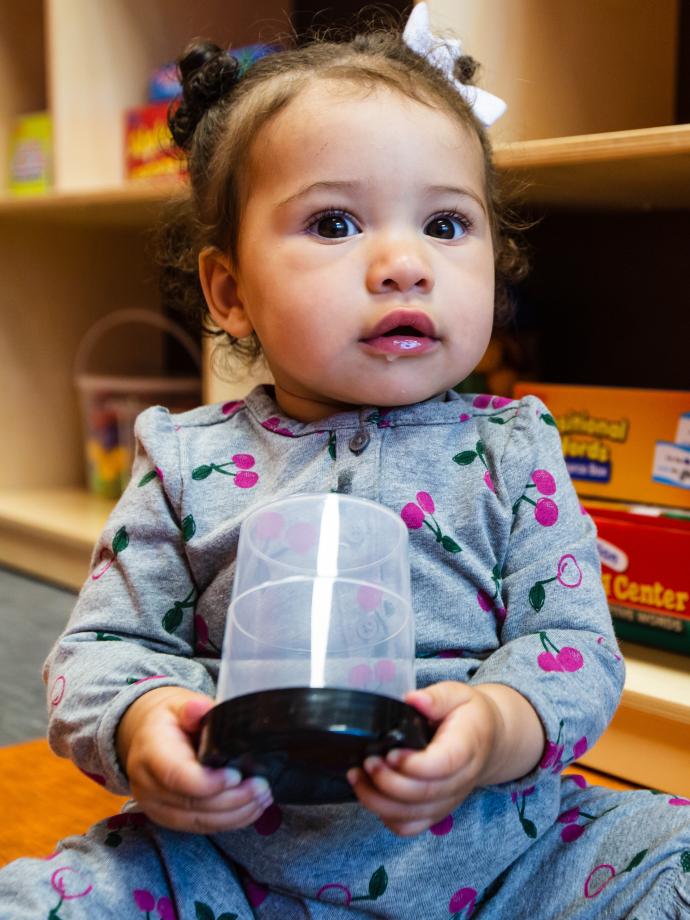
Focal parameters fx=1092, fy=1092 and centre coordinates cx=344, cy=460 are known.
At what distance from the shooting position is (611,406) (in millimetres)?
1136

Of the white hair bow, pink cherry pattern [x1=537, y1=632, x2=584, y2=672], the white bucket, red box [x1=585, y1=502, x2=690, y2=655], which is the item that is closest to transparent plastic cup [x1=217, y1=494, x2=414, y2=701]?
pink cherry pattern [x1=537, y1=632, x2=584, y2=672]

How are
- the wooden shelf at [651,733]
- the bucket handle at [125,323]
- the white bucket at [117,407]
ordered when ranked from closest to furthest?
the wooden shelf at [651,733], the white bucket at [117,407], the bucket handle at [125,323]

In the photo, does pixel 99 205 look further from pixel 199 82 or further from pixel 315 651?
pixel 315 651

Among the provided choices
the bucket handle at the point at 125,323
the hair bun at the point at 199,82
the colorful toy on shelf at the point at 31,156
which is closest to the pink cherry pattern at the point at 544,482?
the hair bun at the point at 199,82

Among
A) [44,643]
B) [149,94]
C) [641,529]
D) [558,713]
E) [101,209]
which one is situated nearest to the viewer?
[558,713]

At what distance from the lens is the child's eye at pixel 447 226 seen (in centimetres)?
74

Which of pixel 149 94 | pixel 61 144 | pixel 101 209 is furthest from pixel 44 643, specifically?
pixel 149 94

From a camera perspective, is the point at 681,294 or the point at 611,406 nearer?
the point at 611,406

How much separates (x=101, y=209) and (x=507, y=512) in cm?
124

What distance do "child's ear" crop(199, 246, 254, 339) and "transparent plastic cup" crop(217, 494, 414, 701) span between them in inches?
9.9

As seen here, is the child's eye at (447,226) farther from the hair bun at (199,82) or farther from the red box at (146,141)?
the red box at (146,141)

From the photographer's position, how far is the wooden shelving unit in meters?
1.00

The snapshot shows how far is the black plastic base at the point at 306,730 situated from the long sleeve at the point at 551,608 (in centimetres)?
13

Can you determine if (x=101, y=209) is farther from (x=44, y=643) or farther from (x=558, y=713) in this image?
(x=558, y=713)
